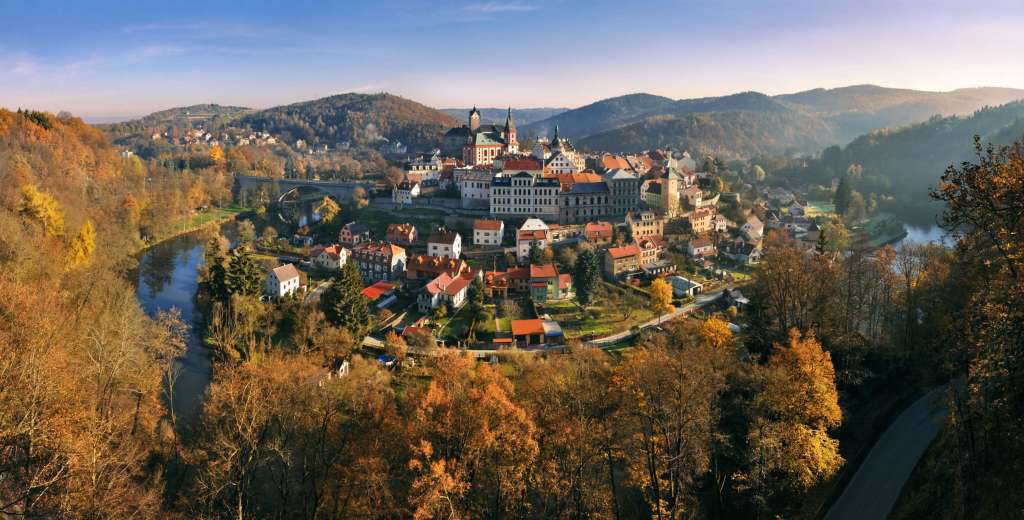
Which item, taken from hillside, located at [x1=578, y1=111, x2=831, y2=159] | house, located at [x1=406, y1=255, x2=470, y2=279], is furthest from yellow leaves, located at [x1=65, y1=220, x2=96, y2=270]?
hillside, located at [x1=578, y1=111, x2=831, y2=159]

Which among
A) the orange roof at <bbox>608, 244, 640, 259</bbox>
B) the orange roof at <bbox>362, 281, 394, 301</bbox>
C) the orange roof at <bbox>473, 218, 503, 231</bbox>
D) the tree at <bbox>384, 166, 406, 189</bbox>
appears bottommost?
the orange roof at <bbox>362, 281, 394, 301</bbox>

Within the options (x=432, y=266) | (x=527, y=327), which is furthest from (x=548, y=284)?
(x=432, y=266)

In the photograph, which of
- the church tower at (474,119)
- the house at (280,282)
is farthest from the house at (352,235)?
the church tower at (474,119)

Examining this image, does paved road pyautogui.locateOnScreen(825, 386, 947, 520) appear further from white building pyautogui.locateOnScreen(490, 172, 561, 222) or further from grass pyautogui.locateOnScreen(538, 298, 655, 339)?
white building pyautogui.locateOnScreen(490, 172, 561, 222)

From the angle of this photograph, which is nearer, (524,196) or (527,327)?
(527,327)

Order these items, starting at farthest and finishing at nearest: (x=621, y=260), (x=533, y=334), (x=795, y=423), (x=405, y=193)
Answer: (x=405, y=193) → (x=621, y=260) → (x=533, y=334) → (x=795, y=423)

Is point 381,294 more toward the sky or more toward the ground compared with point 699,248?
more toward the ground

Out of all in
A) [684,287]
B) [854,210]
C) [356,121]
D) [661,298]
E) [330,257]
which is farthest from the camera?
[356,121]

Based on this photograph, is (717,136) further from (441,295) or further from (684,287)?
(441,295)
